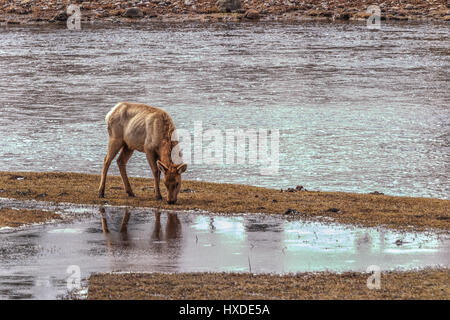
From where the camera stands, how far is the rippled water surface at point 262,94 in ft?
76.4

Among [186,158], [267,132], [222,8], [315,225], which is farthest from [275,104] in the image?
[222,8]

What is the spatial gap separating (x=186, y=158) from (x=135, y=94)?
11.3m

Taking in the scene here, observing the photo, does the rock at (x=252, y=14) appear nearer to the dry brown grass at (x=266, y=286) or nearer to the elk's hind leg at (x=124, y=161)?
the elk's hind leg at (x=124, y=161)

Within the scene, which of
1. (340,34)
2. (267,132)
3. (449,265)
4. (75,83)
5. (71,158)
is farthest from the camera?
(340,34)

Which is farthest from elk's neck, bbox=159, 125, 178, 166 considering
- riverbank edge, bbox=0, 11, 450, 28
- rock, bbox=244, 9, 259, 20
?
rock, bbox=244, 9, 259, 20

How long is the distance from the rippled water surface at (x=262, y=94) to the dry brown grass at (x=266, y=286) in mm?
9473

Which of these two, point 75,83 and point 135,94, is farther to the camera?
point 75,83

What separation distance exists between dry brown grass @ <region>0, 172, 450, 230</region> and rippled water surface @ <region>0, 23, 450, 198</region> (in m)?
3.04

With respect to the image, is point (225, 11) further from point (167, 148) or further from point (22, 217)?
point (22, 217)

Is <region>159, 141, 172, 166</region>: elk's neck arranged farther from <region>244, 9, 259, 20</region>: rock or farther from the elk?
<region>244, 9, 259, 20</region>: rock

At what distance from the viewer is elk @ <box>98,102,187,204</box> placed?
49.8 ft

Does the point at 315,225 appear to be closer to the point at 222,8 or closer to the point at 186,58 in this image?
the point at 186,58

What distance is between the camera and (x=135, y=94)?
3634cm

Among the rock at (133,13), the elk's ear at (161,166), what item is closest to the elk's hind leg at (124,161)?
the elk's ear at (161,166)
